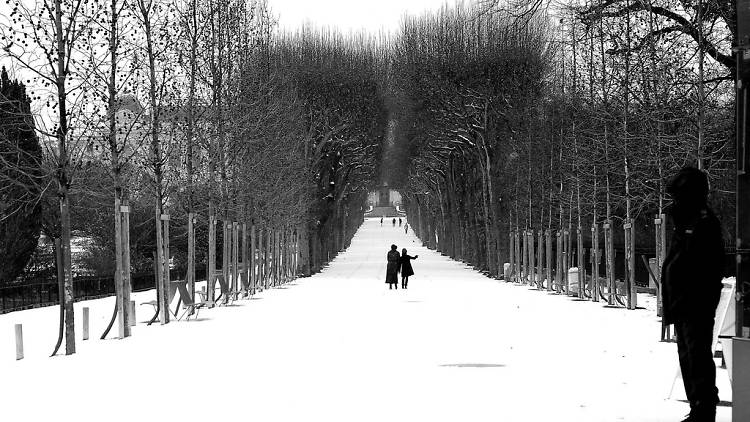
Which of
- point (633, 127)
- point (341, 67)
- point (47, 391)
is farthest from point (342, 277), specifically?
point (47, 391)

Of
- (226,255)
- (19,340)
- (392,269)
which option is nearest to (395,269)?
(392,269)

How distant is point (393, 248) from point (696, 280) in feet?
127

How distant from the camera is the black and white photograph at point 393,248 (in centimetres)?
1140

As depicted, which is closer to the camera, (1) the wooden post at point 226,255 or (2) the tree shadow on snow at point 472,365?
(2) the tree shadow on snow at point 472,365

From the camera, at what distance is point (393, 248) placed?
47.9m

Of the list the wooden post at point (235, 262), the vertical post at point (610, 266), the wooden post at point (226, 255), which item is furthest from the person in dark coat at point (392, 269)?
the vertical post at point (610, 266)

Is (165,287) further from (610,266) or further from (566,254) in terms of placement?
(566,254)

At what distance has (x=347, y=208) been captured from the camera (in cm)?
10612

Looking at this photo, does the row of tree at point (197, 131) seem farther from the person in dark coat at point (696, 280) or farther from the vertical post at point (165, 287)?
the person in dark coat at point (696, 280)

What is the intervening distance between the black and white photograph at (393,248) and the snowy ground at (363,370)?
0.08m

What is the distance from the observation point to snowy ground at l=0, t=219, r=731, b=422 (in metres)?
11.3

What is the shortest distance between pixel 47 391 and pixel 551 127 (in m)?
37.9

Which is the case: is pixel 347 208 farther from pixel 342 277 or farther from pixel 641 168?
pixel 641 168

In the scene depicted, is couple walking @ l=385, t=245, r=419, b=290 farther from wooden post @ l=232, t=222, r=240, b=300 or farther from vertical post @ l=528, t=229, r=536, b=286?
wooden post @ l=232, t=222, r=240, b=300
